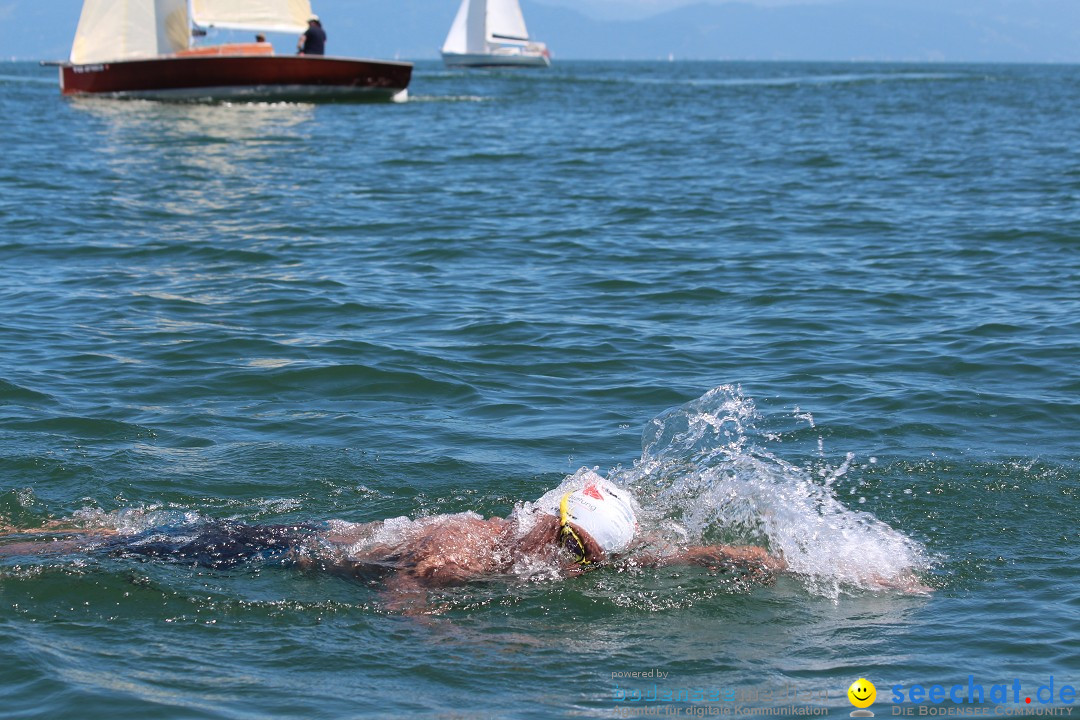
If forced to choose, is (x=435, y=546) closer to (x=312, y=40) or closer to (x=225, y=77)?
(x=225, y=77)

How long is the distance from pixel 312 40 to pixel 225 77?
318 cm

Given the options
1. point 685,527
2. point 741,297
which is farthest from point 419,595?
point 741,297

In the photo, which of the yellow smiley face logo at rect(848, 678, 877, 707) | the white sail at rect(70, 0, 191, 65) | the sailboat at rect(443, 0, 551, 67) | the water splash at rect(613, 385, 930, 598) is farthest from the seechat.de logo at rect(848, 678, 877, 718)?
the sailboat at rect(443, 0, 551, 67)

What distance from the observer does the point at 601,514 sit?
6297mm

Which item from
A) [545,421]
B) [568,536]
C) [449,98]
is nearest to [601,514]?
[568,536]

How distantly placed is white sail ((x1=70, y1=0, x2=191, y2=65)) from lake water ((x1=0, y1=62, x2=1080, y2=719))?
52.8 ft

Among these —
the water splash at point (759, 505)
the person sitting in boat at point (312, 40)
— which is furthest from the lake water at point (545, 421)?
the person sitting in boat at point (312, 40)

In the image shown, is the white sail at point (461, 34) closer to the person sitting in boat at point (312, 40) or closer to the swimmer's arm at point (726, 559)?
the person sitting in boat at point (312, 40)

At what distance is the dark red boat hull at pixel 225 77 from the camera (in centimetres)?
3612

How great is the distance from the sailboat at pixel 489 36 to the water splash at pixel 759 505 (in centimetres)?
8337

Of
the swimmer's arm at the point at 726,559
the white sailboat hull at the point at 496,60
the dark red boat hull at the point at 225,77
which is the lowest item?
the swimmer's arm at the point at 726,559

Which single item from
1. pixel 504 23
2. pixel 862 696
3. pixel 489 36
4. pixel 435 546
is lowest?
pixel 862 696

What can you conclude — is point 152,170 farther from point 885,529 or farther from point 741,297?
point 885,529

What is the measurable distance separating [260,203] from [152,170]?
4495 millimetres
